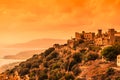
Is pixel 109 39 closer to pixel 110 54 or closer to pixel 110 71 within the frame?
pixel 110 54

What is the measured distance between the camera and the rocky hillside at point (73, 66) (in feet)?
186

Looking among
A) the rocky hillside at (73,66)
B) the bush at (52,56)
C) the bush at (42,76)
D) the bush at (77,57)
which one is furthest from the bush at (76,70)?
the bush at (52,56)

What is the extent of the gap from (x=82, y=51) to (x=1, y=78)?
53386mm

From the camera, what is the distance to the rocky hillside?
5675 cm

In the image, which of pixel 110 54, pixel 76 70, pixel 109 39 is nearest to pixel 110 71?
pixel 110 54

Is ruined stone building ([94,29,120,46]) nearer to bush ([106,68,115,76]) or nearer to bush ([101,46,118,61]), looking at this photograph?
bush ([101,46,118,61])

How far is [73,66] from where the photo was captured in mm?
69250

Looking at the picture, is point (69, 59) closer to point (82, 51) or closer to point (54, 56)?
point (82, 51)

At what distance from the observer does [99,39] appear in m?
80.9

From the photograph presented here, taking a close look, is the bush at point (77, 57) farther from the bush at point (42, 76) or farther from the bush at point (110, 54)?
the bush at point (110, 54)

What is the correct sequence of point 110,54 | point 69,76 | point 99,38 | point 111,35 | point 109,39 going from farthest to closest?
point 99,38 → point 111,35 → point 109,39 → point 69,76 → point 110,54

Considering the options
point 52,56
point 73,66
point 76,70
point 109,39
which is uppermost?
point 109,39

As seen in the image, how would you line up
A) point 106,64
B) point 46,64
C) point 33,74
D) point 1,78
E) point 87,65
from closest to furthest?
point 1,78, point 106,64, point 87,65, point 33,74, point 46,64

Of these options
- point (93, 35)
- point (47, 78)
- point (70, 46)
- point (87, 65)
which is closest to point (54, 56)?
point (70, 46)
